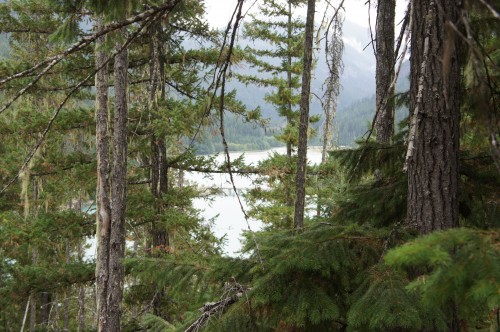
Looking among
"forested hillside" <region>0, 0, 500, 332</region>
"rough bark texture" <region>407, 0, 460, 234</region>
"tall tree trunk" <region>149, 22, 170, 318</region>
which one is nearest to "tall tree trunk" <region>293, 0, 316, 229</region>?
"forested hillside" <region>0, 0, 500, 332</region>

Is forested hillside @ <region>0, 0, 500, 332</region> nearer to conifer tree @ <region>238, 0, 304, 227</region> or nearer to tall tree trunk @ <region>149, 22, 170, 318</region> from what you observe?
tall tree trunk @ <region>149, 22, 170, 318</region>

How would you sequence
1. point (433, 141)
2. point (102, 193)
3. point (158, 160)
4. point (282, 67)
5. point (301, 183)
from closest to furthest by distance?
point (433, 141) < point (102, 193) < point (301, 183) < point (158, 160) < point (282, 67)

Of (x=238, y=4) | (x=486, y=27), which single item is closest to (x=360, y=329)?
(x=238, y=4)

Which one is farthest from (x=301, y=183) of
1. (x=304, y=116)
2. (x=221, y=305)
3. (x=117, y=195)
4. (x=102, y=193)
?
(x=221, y=305)

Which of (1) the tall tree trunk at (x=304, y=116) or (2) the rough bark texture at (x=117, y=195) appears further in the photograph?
(1) the tall tree trunk at (x=304, y=116)

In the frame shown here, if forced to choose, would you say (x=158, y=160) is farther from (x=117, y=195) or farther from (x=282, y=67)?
(x=282, y=67)

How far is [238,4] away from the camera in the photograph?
1865 millimetres

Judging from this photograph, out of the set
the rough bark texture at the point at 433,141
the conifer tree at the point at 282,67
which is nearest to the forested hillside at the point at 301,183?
the rough bark texture at the point at 433,141

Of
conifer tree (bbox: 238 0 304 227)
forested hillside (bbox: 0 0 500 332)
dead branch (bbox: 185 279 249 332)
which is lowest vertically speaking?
dead branch (bbox: 185 279 249 332)

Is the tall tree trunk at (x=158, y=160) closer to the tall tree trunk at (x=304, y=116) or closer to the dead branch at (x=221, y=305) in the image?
the tall tree trunk at (x=304, y=116)

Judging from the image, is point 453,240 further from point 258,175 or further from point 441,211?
point 258,175

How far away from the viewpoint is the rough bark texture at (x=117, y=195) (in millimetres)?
6332

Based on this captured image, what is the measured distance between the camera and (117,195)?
6.38 meters

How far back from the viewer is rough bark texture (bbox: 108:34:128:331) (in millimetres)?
6332
